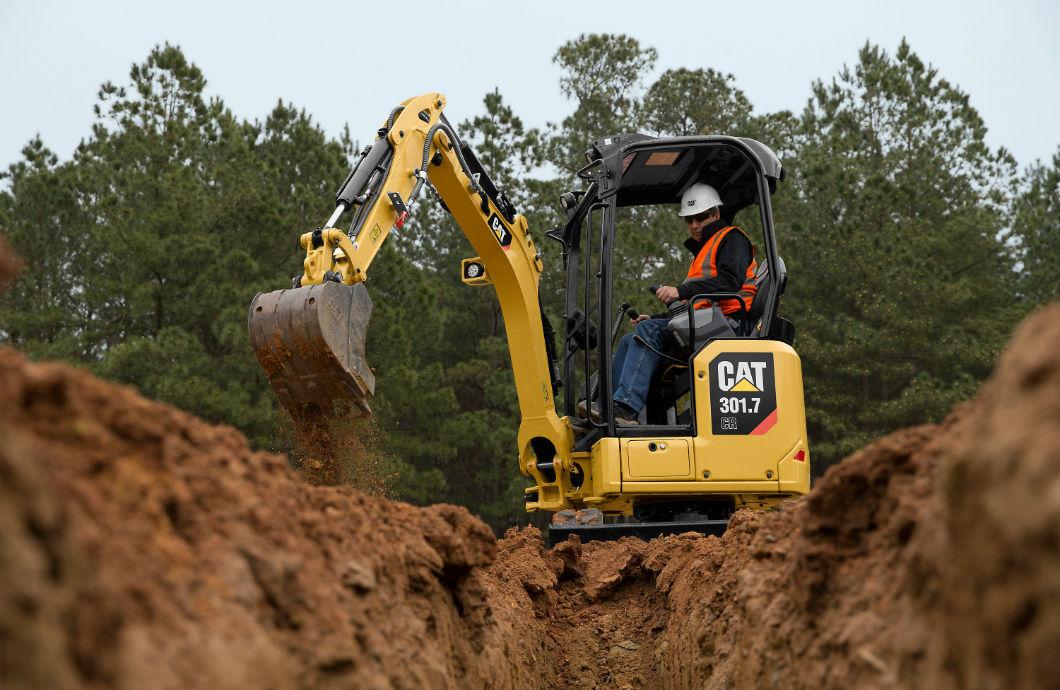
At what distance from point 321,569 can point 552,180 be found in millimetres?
21289

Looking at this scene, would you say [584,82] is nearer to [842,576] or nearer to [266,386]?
[266,386]

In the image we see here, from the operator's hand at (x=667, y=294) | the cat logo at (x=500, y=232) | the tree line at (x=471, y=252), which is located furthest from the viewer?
the tree line at (x=471, y=252)

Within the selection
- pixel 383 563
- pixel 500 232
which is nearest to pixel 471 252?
pixel 500 232

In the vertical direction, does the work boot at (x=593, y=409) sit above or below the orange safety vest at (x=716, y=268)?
below

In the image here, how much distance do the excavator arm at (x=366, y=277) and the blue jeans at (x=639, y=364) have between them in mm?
778

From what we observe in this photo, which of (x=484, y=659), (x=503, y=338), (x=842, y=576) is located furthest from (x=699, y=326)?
(x=503, y=338)

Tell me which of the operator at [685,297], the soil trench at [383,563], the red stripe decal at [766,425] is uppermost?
the operator at [685,297]

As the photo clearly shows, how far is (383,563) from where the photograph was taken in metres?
3.19

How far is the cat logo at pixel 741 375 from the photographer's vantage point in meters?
6.74

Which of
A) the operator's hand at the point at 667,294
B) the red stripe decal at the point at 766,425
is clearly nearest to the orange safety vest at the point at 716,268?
the operator's hand at the point at 667,294

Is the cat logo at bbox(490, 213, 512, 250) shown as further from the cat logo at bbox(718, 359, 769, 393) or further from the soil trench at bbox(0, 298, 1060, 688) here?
the soil trench at bbox(0, 298, 1060, 688)

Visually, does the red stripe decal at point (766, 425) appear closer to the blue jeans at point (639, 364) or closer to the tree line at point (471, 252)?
the blue jeans at point (639, 364)

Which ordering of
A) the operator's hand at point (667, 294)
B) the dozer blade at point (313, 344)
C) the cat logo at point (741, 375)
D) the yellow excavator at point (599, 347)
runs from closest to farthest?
1. the dozer blade at point (313, 344)
2. the yellow excavator at point (599, 347)
3. the cat logo at point (741, 375)
4. the operator's hand at point (667, 294)

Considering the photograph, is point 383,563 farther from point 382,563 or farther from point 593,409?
point 593,409
